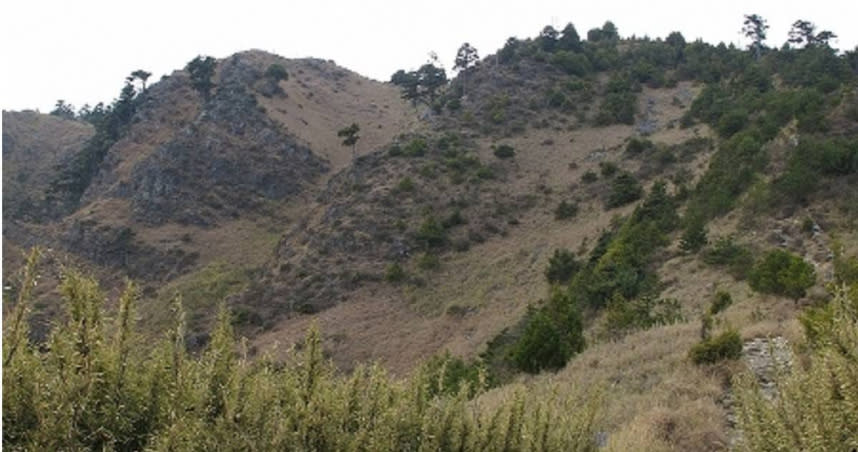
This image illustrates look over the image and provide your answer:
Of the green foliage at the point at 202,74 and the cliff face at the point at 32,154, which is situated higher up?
the green foliage at the point at 202,74

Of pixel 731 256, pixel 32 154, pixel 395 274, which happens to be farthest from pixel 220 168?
pixel 731 256

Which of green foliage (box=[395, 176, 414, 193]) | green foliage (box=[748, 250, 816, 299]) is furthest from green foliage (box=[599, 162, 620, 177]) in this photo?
green foliage (box=[748, 250, 816, 299])

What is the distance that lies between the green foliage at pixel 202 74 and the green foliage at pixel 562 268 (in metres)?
51.0

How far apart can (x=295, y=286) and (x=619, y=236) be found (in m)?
20.8

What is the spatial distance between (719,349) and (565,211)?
29.9 metres

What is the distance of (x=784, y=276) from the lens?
53.9 ft

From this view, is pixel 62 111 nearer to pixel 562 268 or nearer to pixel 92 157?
pixel 92 157

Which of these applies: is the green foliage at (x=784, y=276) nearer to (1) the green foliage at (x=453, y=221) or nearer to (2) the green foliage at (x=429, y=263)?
(2) the green foliage at (x=429, y=263)

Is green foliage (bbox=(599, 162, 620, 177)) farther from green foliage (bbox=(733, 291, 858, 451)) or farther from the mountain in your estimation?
green foliage (bbox=(733, 291, 858, 451))

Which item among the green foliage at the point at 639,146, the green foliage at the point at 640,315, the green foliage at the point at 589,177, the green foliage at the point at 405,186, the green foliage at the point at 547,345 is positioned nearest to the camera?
the green foliage at the point at 547,345

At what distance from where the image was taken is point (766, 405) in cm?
499

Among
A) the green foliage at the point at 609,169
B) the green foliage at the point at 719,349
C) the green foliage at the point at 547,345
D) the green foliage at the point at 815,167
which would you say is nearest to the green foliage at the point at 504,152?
the green foliage at the point at 609,169

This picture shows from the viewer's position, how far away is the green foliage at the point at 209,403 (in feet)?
13.2

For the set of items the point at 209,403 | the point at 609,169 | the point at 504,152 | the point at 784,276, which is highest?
the point at 504,152
